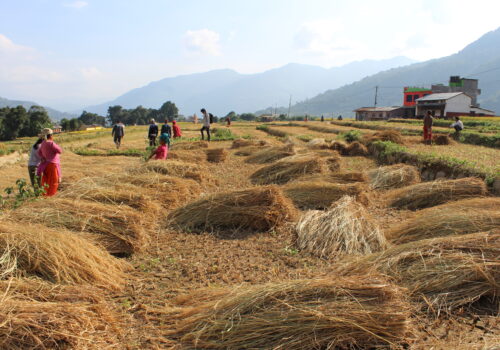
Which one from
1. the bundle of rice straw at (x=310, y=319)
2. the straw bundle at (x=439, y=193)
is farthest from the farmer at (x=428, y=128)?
the bundle of rice straw at (x=310, y=319)

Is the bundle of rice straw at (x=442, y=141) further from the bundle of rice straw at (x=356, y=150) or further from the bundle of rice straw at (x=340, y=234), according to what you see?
the bundle of rice straw at (x=340, y=234)

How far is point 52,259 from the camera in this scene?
3.41m

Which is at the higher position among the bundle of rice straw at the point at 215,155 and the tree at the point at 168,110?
the tree at the point at 168,110

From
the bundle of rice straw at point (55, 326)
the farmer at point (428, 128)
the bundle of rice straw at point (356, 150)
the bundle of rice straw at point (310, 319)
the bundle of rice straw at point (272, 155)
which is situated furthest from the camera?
the farmer at point (428, 128)

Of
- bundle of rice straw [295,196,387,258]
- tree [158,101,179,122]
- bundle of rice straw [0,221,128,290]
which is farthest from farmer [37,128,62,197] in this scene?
tree [158,101,179,122]

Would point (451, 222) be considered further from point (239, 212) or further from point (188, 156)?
point (188, 156)

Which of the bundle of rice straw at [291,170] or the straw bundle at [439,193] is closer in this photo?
the straw bundle at [439,193]

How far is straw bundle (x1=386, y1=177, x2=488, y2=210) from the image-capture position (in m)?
6.07

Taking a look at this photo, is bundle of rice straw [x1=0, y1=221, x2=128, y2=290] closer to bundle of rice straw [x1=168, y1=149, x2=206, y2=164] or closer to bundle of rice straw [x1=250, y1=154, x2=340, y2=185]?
bundle of rice straw [x1=250, y1=154, x2=340, y2=185]

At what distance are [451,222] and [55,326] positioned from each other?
13.9 feet

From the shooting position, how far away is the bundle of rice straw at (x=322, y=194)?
6.27 meters

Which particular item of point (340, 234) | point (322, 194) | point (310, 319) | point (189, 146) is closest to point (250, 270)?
point (340, 234)

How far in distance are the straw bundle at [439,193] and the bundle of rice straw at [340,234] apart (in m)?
1.83

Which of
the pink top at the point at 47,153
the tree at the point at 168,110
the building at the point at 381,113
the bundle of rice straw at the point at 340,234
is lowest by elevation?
the bundle of rice straw at the point at 340,234
